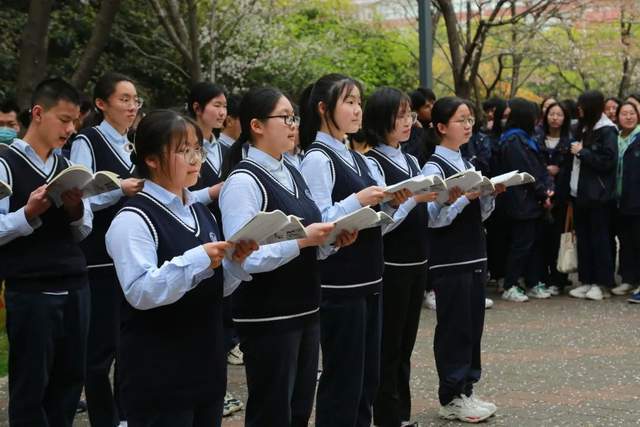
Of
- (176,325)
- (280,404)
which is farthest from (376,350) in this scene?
(176,325)

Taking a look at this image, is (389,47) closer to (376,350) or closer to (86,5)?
(86,5)

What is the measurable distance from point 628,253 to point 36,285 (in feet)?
24.9

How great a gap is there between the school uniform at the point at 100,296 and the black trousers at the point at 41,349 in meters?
0.47

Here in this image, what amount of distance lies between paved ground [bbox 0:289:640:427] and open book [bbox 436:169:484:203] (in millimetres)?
1515

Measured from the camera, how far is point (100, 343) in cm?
509

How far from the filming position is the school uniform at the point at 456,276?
5555 mm

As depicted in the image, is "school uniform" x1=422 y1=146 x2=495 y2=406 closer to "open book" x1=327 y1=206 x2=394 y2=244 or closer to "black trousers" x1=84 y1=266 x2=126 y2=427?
"open book" x1=327 y1=206 x2=394 y2=244

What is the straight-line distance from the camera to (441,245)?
18.4 feet

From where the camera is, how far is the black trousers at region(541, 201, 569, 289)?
34.2 ft

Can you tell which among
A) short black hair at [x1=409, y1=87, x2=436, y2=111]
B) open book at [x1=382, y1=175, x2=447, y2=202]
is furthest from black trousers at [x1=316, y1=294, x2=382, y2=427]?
short black hair at [x1=409, y1=87, x2=436, y2=111]

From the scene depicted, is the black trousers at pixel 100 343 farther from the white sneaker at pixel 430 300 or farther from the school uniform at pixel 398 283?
the white sneaker at pixel 430 300

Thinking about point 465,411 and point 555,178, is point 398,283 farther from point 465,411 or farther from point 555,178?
point 555,178

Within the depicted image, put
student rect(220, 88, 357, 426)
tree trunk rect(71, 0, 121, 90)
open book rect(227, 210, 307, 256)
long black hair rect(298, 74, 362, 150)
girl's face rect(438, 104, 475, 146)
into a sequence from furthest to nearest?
tree trunk rect(71, 0, 121, 90)
girl's face rect(438, 104, 475, 146)
long black hair rect(298, 74, 362, 150)
student rect(220, 88, 357, 426)
open book rect(227, 210, 307, 256)

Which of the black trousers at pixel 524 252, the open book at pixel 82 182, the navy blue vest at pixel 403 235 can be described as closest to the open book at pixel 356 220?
the open book at pixel 82 182
